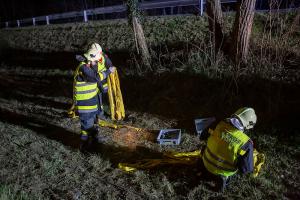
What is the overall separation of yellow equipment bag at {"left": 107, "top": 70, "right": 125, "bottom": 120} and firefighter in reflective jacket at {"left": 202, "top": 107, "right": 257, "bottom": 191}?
3339 millimetres

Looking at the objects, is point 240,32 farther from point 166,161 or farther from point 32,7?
point 32,7

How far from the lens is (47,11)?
28359 mm

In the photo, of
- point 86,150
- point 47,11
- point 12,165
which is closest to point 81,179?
point 86,150

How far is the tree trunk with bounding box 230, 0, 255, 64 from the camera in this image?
7207 mm

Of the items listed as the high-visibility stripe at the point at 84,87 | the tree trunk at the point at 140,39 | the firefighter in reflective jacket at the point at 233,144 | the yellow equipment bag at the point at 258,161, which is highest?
the tree trunk at the point at 140,39

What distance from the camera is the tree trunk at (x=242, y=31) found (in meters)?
7.21

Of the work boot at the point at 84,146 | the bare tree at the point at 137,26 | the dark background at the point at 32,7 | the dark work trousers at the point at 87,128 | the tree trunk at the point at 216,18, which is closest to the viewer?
the dark work trousers at the point at 87,128

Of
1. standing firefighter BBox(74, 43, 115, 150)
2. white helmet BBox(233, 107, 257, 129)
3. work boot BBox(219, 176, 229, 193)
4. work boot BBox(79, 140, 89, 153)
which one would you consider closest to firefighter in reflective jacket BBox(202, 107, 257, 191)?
white helmet BBox(233, 107, 257, 129)

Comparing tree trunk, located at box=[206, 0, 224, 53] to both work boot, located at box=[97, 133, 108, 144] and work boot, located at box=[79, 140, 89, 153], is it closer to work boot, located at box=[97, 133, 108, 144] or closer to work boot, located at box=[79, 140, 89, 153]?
work boot, located at box=[97, 133, 108, 144]

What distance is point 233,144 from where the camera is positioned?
3.97 metres

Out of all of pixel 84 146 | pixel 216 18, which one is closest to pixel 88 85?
pixel 84 146

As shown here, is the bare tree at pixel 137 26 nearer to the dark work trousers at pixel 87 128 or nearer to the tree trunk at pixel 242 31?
the tree trunk at pixel 242 31

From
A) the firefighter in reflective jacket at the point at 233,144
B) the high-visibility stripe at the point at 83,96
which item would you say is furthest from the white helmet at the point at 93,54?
the firefighter in reflective jacket at the point at 233,144

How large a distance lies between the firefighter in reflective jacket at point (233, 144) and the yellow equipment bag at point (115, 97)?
11.0 feet
